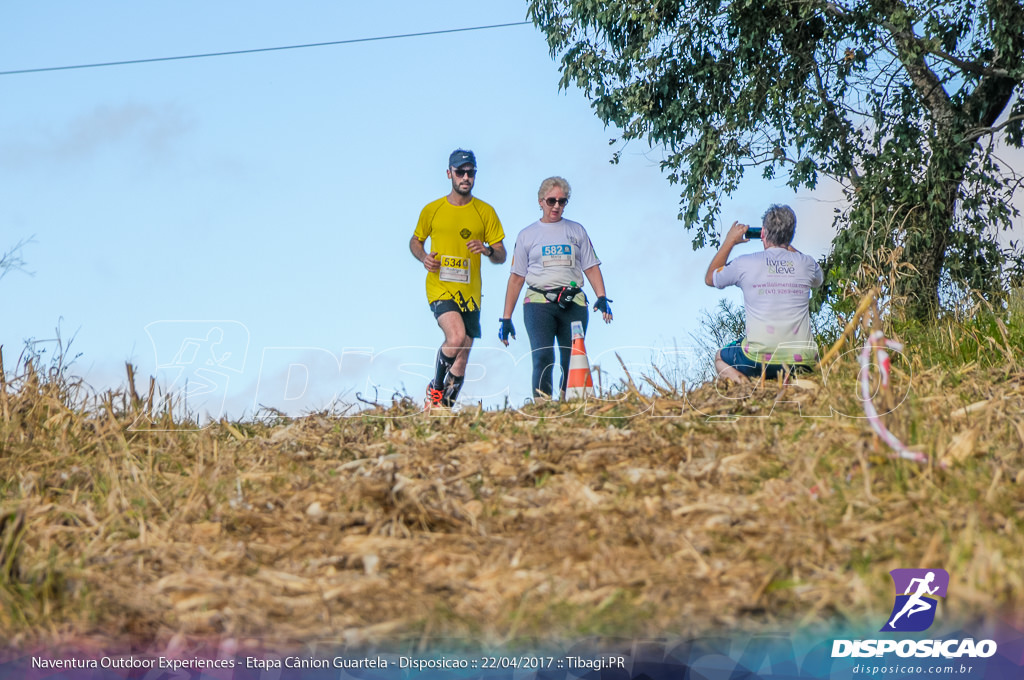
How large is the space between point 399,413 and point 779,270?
3.27 m

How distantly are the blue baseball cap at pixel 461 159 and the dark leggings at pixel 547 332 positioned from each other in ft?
4.77

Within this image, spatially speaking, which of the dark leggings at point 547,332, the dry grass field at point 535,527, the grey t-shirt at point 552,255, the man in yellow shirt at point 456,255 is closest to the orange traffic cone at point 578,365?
the dark leggings at point 547,332

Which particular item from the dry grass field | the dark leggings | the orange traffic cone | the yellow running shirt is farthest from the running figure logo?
the yellow running shirt

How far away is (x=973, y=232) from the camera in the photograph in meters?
13.7

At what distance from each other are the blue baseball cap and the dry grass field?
3.03 meters

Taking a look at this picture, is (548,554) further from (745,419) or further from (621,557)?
(745,419)

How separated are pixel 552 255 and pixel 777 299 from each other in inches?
85.5

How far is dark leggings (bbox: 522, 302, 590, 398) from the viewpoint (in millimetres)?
9195

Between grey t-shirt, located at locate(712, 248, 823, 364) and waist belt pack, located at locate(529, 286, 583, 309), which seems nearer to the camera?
grey t-shirt, located at locate(712, 248, 823, 364)

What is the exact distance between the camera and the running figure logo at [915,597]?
426 cm

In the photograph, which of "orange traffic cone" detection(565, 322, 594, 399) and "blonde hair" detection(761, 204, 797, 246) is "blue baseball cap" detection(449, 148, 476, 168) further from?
"blonde hair" detection(761, 204, 797, 246)

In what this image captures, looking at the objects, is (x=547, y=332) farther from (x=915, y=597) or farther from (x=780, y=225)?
(x=915, y=597)

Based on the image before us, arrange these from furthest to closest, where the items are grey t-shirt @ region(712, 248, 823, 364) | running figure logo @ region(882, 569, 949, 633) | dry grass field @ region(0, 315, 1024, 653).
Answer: grey t-shirt @ region(712, 248, 823, 364), dry grass field @ region(0, 315, 1024, 653), running figure logo @ region(882, 569, 949, 633)

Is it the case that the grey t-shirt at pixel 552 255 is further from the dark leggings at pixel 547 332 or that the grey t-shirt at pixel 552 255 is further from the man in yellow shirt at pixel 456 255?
the man in yellow shirt at pixel 456 255
